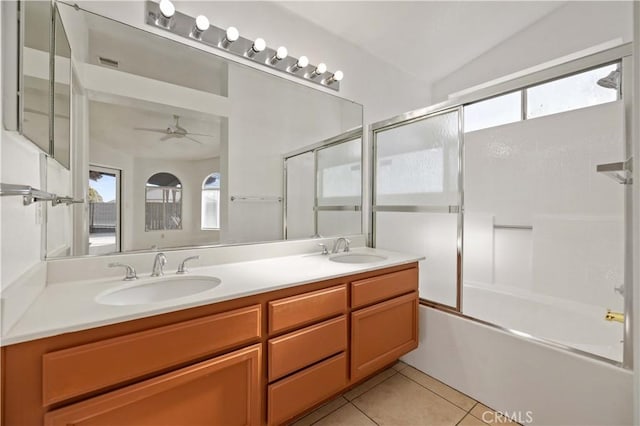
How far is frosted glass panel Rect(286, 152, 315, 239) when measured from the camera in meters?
1.90

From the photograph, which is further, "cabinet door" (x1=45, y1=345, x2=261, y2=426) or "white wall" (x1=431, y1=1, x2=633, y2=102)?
"white wall" (x1=431, y1=1, x2=633, y2=102)

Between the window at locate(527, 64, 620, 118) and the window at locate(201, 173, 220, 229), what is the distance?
1945 mm

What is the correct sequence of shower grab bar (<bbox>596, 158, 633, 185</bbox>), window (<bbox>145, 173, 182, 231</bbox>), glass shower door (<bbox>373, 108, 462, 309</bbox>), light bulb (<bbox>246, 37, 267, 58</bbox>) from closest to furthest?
shower grab bar (<bbox>596, 158, 633, 185</bbox>)
window (<bbox>145, 173, 182, 231</bbox>)
light bulb (<bbox>246, 37, 267, 58</bbox>)
glass shower door (<bbox>373, 108, 462, 309</bbox>)

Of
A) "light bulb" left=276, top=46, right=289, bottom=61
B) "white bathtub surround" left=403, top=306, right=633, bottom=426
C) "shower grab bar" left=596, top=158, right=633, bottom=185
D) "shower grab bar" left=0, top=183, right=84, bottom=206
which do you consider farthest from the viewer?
"light bulb" left=276, top=46, right=289, bottom=61

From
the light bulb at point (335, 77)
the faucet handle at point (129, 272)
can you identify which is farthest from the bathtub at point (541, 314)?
the faucet handle at point (129, 272)

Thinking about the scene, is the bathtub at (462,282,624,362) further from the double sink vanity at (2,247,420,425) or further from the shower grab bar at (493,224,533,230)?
the double sink vanity at (2,247,420,425)

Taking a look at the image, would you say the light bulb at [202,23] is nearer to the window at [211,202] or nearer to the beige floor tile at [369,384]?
the window at [211,202]

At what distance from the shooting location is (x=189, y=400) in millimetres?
961

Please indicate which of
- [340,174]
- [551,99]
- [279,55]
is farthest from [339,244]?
[551,99]

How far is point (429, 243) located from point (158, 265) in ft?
6.01

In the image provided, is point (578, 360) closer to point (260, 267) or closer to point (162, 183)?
point (260, 267)

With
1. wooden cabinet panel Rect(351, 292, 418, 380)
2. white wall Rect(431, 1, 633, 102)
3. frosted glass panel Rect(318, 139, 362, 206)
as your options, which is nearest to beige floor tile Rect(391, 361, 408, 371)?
wooden cabinet panel Rect(351, 292, 418, 380)

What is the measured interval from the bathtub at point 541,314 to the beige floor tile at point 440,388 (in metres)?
0.51

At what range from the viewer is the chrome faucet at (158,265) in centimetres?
128
